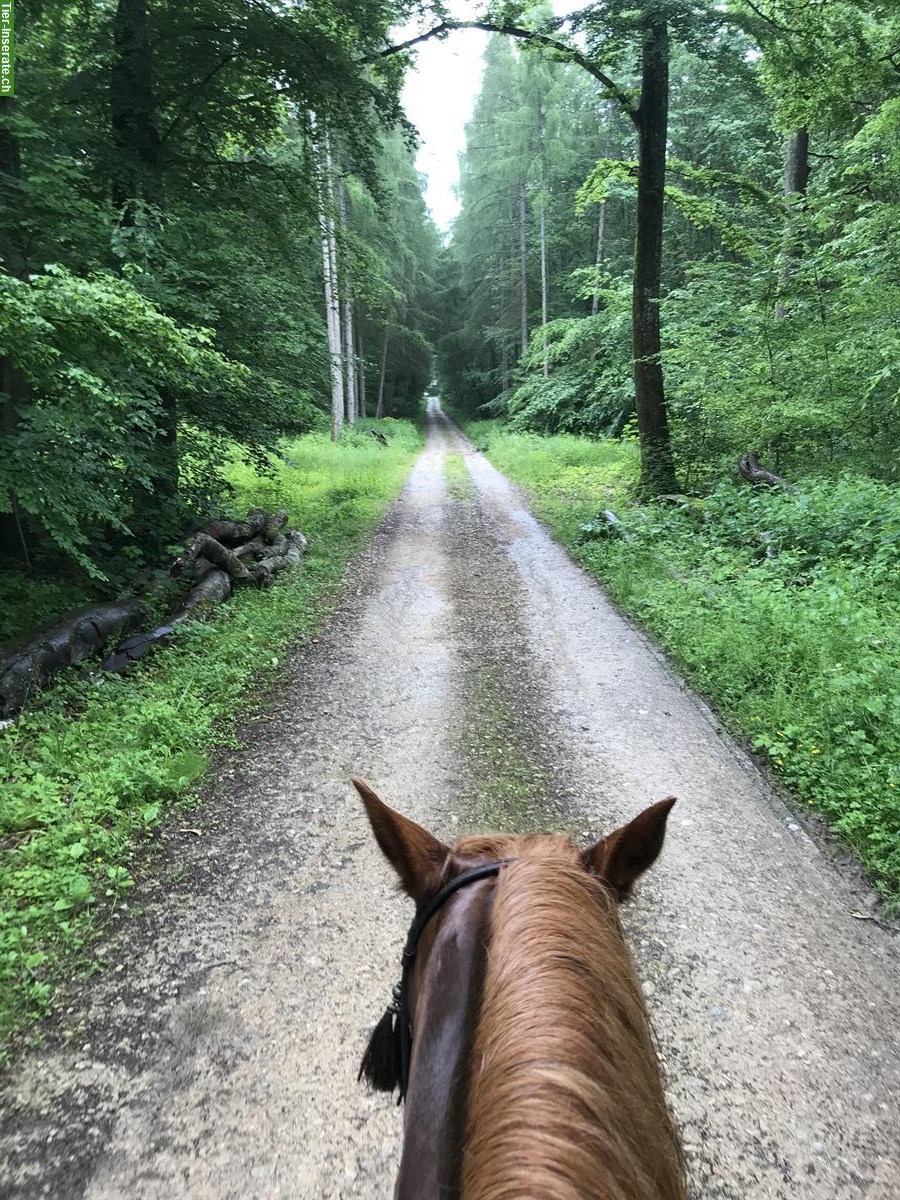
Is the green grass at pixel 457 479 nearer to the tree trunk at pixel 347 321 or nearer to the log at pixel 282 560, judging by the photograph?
the tree trunk at pixel 347 321

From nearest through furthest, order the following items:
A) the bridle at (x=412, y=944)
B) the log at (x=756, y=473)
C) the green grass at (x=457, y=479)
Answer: the bridle at (x=412, y=944)
the log at (x=756, y=473)
the green grass at (x=457, y=479)

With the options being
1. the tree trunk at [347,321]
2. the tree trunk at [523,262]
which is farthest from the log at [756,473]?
the tree trunk at [523,262]

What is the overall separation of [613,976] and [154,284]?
280 inches

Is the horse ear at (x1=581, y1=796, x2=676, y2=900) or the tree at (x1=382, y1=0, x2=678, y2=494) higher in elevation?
the tree at (x1=382, y1=0, x2=678, y2=494)

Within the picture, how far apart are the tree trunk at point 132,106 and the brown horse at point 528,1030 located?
8.25 meters

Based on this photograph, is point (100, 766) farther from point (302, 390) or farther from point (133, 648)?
point (302, 390)

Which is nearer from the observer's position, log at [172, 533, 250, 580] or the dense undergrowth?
the dense undergrowth

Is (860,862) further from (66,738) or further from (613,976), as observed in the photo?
(66,738)

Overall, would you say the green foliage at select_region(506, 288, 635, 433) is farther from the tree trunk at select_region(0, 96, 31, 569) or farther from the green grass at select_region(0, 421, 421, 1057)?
the green grass at select_region(0, 421, 421, 1057)

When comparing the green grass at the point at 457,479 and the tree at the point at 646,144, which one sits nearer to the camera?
the tree at the point at 646,144

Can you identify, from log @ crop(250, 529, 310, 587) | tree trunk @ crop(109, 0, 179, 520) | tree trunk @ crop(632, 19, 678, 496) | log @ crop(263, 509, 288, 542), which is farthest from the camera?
tree trunk @ crop(632, 19, 678, 496)

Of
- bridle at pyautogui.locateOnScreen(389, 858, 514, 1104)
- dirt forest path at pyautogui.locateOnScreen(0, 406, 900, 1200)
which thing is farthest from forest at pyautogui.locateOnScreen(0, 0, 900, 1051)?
bridle at pyautogui.locateOnScreen(389, 858, 514, 1104)

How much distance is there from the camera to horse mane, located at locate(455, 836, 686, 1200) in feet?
2.64

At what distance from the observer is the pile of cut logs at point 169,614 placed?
5144mm
